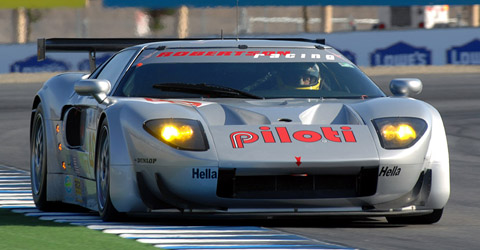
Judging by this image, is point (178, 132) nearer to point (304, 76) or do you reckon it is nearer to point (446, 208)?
point (304, 76)

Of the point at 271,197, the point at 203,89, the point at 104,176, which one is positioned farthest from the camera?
the point at 203,89

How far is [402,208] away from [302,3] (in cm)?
3622

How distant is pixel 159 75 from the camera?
24.8 ft

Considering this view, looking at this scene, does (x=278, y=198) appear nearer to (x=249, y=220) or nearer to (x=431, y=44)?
(x=249, y=220)

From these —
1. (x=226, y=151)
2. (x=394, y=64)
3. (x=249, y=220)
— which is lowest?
(x=394, y=64)

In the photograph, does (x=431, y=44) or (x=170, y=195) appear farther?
(x=431, y=44)

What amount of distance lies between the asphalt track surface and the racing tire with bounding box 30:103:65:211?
1647 millimetres

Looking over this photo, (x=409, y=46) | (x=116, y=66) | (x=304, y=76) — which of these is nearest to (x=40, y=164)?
(x=116, y=66)

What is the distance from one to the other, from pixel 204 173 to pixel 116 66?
1.92 metres

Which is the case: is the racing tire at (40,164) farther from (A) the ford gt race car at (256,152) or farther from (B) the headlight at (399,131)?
(B) the headlight at (399,131)

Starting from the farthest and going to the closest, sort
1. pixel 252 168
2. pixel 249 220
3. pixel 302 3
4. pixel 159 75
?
1. pixel 302 3
2. pixel 159 75
3. pixel 249 220
4. pixel 252 168

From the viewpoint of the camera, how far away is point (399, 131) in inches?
262

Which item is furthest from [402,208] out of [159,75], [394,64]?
[394,64]

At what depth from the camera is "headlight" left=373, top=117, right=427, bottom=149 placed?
6602mm
